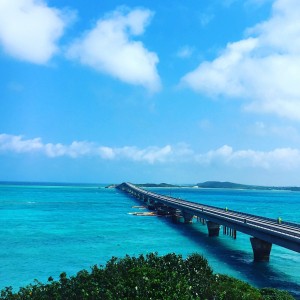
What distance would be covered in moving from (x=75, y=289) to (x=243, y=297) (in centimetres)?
987

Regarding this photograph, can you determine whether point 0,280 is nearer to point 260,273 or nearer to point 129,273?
point 129,273

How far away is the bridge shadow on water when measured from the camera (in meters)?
42.1

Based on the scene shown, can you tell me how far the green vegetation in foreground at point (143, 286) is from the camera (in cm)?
2192

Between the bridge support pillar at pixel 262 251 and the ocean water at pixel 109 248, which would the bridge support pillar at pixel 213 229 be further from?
the bridge support pillar at pixel 262 251

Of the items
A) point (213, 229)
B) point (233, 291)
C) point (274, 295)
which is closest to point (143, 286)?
point (233, 291)

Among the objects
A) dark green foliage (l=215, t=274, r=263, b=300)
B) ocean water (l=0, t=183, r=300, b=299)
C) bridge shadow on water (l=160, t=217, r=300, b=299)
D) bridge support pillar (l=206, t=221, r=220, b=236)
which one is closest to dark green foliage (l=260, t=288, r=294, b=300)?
dark green foliage (l=215, t=274, r=263, b=300)

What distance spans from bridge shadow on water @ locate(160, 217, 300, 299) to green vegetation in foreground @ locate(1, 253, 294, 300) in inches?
495

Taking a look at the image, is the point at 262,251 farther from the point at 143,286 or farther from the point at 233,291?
the point at 143,286

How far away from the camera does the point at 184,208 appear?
97938 millimetres

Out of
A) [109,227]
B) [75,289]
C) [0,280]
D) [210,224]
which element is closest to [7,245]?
[0,280]

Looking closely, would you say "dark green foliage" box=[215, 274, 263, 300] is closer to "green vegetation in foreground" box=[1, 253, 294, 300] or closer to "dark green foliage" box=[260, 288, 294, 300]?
"green vegetation in foreground" box=[1, 253, 294, 300]

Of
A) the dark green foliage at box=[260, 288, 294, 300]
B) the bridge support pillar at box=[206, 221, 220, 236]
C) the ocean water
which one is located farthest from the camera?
the bridge support pillar at box=[206, 221, 220, 236]

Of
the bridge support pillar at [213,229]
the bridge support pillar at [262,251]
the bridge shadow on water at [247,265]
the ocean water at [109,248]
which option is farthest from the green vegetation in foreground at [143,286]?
the bridge support pillar at [213,229]

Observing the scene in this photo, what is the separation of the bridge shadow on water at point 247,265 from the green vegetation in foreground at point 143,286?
12577 millimetres
